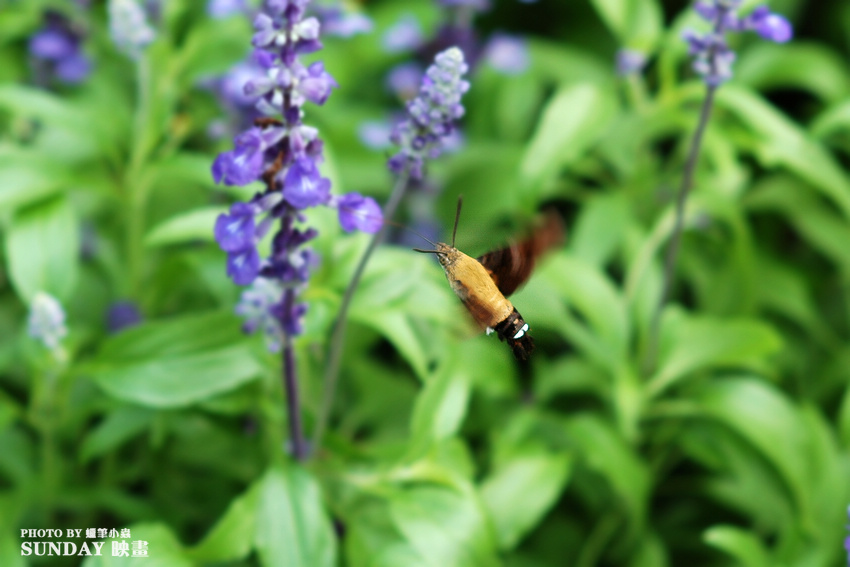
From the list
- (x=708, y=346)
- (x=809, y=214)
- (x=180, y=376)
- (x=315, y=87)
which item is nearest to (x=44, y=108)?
(x=180, y=376)

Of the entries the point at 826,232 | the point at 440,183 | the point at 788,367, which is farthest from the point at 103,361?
the point at 826,232

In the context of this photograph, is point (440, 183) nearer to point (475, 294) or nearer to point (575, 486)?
point (575, 486)

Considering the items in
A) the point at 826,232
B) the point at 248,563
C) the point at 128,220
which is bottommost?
the point at 248,563

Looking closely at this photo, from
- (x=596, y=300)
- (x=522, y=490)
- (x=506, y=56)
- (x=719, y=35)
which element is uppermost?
(x=506, y=56)

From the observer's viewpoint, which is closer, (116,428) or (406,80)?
(116,428)

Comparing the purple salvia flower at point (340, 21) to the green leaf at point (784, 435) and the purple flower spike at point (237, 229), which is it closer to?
the purple flower spike at point (237, 229)

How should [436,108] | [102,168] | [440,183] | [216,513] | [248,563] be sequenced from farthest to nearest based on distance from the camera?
[440,183], [102,168], [216,513], [248,563], [436,108]

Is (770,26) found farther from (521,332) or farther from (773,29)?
(521,332)

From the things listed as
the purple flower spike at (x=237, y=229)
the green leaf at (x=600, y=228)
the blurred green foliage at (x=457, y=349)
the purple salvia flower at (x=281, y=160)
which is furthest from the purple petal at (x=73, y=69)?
the green leaf at (x=600, y=228)
